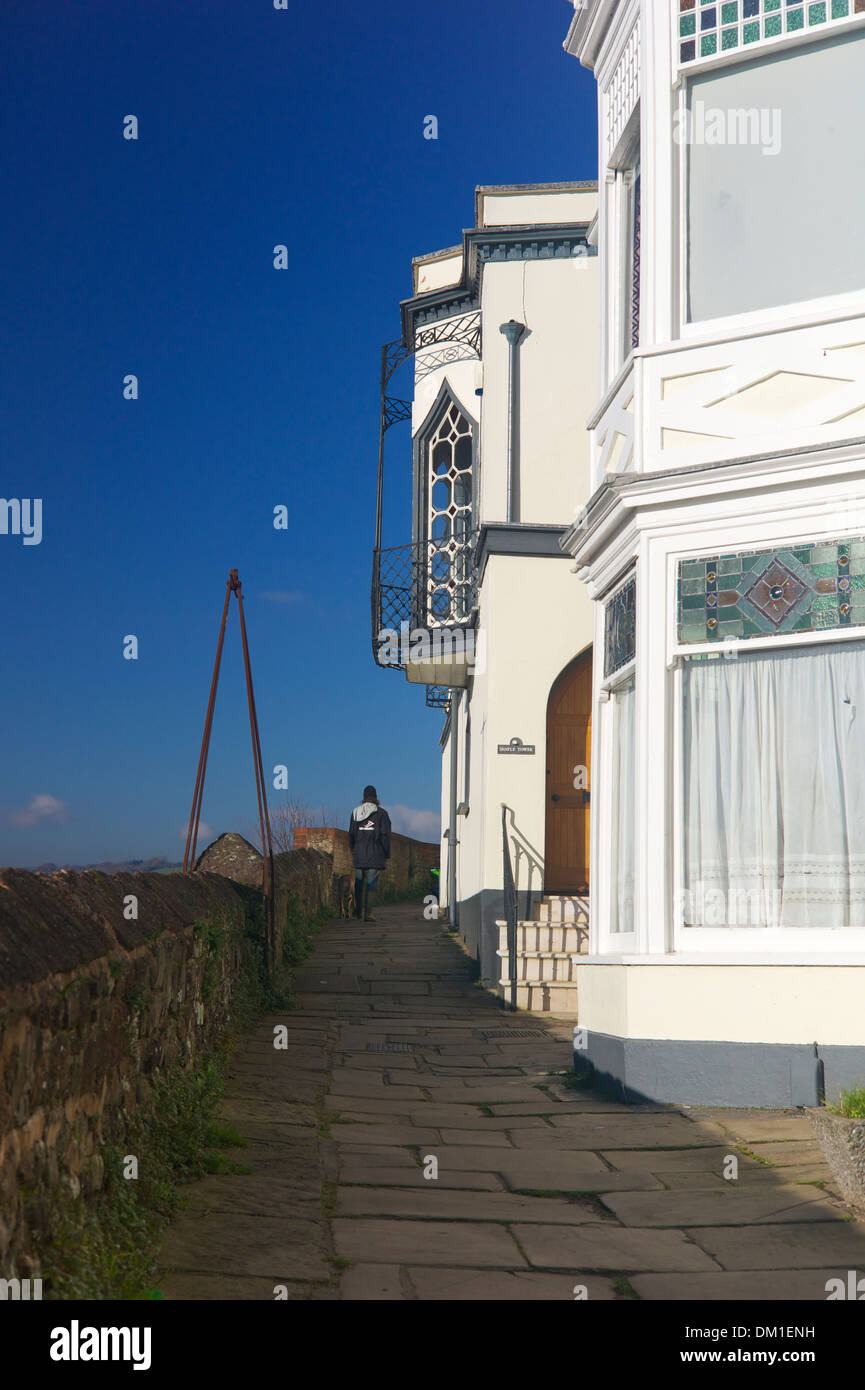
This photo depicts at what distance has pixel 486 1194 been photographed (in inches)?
178

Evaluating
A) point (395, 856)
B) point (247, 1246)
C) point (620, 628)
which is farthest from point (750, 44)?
point (395, 856)

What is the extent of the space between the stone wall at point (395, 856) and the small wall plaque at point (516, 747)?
11249 mm

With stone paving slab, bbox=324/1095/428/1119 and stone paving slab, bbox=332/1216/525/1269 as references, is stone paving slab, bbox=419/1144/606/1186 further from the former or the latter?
stone paving slab, bbox=332/1216/525/1269

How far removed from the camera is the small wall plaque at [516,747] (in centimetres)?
1115

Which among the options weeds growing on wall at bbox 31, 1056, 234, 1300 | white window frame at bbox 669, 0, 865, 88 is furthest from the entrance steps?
white window frame at bbox 669, 0, 865, 88

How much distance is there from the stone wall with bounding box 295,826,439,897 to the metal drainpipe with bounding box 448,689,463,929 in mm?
4787

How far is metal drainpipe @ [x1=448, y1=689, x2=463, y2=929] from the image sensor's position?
648 inches

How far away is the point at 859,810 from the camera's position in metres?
6.26

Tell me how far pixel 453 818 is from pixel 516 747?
251 inches

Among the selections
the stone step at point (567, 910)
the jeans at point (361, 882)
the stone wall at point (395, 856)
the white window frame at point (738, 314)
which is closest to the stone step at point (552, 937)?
the stone step at point (567, 910)

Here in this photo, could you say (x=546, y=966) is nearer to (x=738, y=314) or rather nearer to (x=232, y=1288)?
(x=738, y=314)

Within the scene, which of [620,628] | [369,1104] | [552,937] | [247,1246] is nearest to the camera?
[247,1246]

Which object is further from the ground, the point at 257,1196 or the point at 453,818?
the point at 453,818

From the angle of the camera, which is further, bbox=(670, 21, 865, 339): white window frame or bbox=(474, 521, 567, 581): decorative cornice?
bbox=(474, 521, 567, 581): decorative cornice
